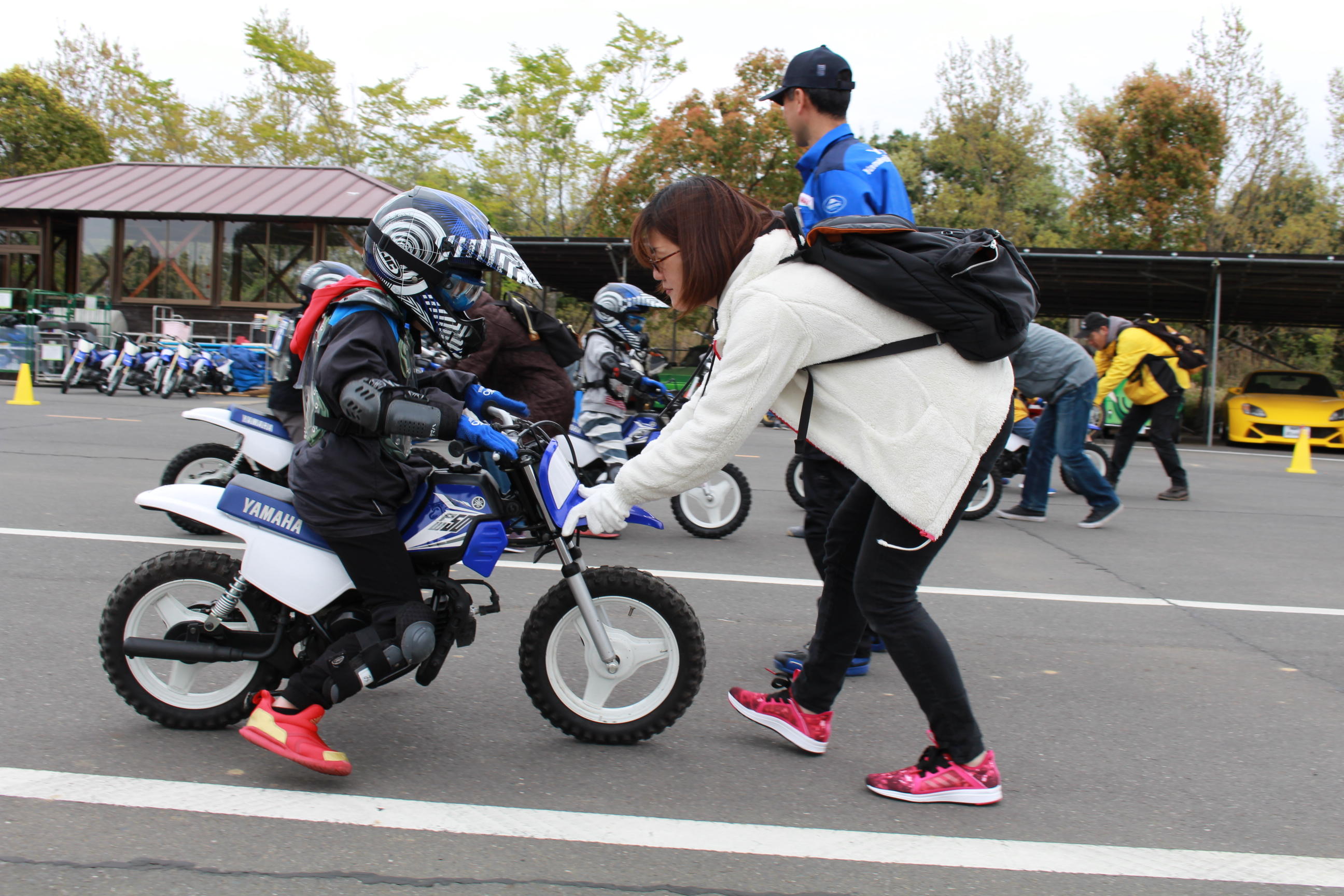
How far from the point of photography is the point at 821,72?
417cm

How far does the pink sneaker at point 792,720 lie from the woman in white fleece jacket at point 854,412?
303mm

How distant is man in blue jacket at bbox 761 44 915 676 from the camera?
400cm

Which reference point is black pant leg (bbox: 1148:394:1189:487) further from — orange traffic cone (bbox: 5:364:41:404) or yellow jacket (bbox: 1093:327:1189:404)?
orange traffic cone (bbox: 5:364:41:404)

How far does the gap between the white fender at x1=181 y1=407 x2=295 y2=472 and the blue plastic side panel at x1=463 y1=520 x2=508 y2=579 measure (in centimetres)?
336

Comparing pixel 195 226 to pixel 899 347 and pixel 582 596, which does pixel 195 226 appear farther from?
pixel 899 347

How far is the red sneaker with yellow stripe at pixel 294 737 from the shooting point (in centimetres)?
304

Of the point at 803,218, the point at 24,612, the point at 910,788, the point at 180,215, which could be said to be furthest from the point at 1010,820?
the point at 180,215

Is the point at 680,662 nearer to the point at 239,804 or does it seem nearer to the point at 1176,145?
the point at 239,804

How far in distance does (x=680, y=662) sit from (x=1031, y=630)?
261cm

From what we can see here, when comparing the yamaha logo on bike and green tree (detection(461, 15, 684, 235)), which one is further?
green tree (detection(461, 15, 684, 235))

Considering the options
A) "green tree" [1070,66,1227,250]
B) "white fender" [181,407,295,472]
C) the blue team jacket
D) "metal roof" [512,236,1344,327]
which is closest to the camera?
the blue team jacket

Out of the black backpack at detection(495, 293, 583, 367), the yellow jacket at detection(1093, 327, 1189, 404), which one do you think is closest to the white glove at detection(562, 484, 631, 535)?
the black backpack at detection(495, 293, 583, 367)

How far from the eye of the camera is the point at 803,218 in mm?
4223

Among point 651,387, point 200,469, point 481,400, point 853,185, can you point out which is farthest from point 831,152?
point 200,469
